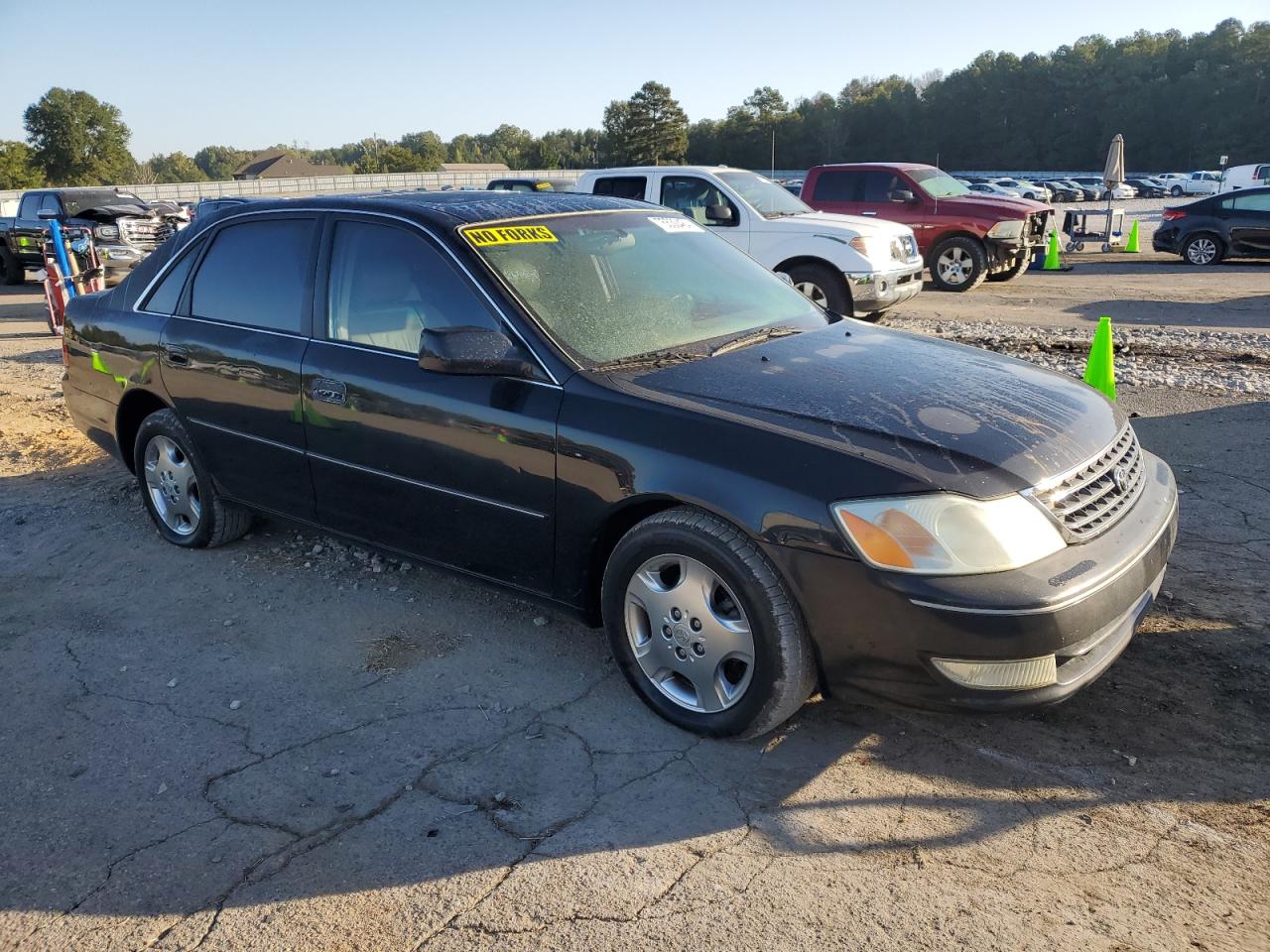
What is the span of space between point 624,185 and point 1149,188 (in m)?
54.7

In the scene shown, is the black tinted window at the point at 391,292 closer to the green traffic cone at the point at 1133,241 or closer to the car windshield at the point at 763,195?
the car windshield at the point at 763,195

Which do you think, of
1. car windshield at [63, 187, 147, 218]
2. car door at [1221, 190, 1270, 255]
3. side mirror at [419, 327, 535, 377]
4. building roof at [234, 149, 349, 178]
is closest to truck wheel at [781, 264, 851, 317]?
side mirror at [419, 327, 535, 377]

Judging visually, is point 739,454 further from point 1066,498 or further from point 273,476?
point 273,476

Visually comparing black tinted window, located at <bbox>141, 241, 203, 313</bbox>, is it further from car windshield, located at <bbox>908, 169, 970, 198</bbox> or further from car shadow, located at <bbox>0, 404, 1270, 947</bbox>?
car windshield, located at <bbox>908, 169, 970, 198</bbox>

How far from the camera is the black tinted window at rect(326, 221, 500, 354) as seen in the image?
3.70m

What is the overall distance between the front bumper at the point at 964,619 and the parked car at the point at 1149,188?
2416 inches

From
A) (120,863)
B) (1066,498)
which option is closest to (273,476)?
(120,863)

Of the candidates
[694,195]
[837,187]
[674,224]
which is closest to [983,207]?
[837,187]

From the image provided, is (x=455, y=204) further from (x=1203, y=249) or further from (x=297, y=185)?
(x=297, y=185)

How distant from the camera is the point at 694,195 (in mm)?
11641

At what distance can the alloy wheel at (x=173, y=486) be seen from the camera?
16.1ft

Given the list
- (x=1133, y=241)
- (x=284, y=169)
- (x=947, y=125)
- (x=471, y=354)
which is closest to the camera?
(x=471, y=354)

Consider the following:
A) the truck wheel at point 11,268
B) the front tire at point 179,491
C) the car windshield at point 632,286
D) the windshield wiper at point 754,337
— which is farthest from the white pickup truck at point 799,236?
the truck wheel at point 11,268

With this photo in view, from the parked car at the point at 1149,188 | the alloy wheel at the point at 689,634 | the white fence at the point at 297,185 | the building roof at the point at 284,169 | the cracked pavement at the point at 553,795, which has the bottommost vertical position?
the cracked pavement at the point at 553,795
